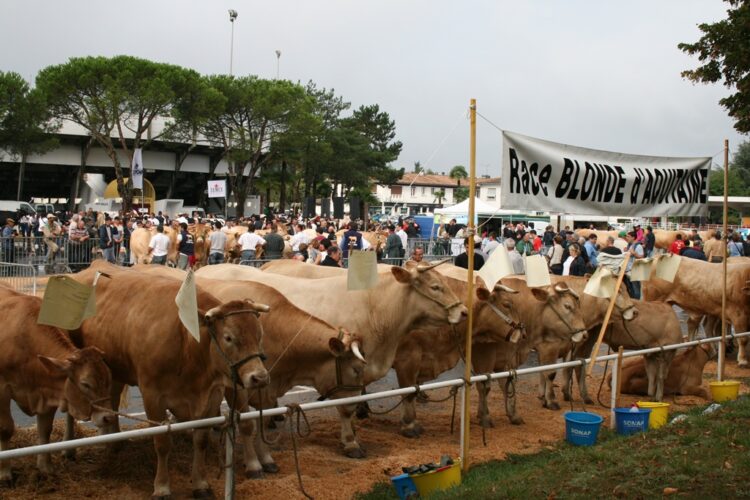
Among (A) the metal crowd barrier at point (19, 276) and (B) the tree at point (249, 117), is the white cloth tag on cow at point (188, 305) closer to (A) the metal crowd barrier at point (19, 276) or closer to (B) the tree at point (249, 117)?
(A) the metal crowd barrier at point (19, 276)

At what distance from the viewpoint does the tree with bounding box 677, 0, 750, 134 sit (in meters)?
14.3

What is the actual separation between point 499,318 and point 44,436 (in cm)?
570

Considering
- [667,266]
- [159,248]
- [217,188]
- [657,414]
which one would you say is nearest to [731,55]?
[667,266]

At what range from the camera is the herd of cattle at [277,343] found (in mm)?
7012

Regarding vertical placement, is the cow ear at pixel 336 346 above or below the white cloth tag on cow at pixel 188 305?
below

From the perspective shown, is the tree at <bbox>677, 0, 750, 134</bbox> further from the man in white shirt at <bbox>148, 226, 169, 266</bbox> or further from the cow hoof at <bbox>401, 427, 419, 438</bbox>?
the man in white shirt at <bbox>148, 226, 169, 266</bbox>

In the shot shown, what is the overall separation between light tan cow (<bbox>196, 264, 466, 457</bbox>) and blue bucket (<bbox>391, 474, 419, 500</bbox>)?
7.60ft

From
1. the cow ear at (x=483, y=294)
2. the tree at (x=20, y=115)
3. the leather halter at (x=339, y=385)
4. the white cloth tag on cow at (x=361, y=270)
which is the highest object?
the tree at (x=20, y=115)

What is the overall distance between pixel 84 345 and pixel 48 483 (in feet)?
4.83

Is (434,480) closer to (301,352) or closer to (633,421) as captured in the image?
(301,352)

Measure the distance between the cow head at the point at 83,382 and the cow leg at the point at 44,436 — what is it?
62 centimetres

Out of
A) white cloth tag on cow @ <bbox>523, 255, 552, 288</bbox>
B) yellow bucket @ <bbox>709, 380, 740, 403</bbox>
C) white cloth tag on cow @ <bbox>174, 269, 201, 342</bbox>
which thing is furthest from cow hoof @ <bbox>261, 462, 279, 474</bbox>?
yellow bucket @ <bbox>709, 380, 740, 403</bbox>

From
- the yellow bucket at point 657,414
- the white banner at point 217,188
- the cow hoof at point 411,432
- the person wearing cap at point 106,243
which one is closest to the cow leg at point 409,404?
the cow hoof at point 411,432

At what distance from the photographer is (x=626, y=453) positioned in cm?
824
